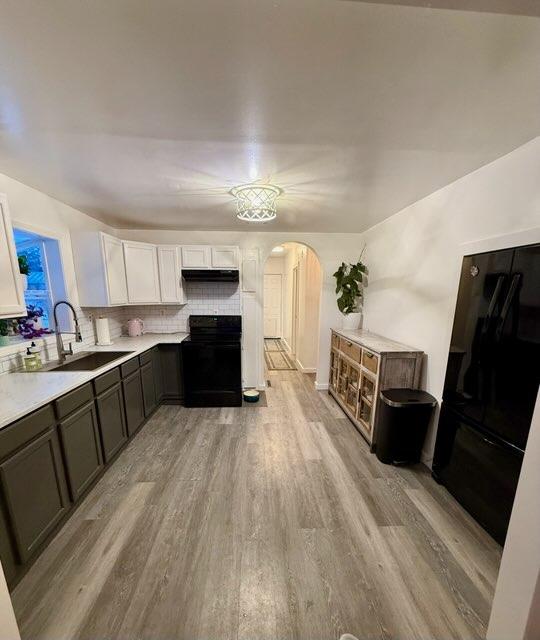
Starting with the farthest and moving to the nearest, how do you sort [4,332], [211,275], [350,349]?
[211,275] < [350,349] < [4,332]

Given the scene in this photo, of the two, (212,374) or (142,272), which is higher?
(142,272)

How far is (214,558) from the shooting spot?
1461 mm

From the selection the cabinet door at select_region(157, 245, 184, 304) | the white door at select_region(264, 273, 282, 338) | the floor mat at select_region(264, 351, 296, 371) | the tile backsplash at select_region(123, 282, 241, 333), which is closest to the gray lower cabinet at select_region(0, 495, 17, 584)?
the cabinet door at select_region(157, 245, 184, 304)

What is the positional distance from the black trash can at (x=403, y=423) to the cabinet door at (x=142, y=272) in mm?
3017

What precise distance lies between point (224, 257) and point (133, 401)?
2.06m

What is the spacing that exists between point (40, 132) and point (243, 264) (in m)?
2.44

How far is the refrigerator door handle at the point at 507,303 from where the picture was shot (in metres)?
1.40

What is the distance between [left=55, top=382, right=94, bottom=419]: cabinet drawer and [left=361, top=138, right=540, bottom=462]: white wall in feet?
9.30

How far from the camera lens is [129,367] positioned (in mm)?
2506

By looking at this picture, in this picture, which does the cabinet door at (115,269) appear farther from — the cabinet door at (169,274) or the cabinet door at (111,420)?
the cabinet door at (111,420)

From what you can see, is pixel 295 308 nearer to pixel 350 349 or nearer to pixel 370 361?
pixel 350 349

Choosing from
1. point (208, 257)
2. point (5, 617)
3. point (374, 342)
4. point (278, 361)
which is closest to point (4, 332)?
point (5, 617)

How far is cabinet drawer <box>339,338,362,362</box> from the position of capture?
2.78 metres

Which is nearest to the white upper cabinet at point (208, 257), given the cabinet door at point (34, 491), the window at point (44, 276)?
the window at point (44, 276)
